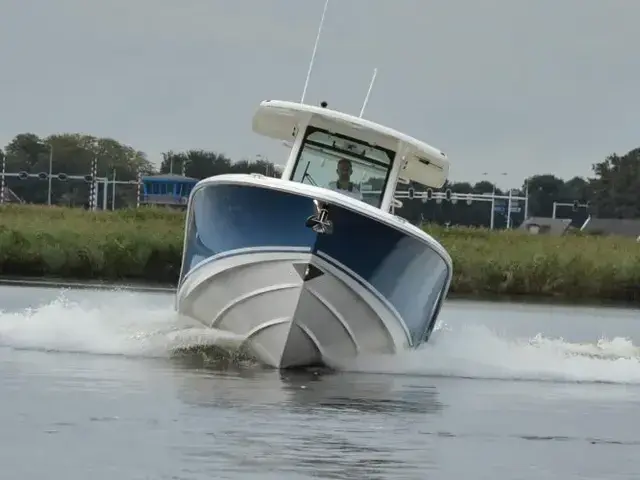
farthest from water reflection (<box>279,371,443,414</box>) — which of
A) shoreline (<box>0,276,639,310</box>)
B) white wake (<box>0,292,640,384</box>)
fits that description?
shoreline (<box>0,276,639,310</box>)

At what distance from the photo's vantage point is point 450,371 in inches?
789

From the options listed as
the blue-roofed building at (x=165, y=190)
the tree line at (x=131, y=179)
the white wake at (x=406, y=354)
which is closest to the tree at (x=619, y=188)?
the tree line at (x=131, y=179)

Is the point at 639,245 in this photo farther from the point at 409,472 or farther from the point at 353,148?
the point at 409,472

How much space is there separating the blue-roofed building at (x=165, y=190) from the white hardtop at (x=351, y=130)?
65.9m

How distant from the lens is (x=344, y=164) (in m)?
19.2

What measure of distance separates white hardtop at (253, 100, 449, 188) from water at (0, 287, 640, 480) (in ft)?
7.23

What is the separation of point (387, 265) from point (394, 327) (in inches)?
35.8

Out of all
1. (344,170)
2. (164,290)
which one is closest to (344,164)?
(344,170)

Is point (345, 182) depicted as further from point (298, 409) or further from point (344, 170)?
point (298, 409)

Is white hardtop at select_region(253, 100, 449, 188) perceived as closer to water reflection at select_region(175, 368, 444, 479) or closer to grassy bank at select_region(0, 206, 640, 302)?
water reflection at select_region(175, 368, 444, 479)

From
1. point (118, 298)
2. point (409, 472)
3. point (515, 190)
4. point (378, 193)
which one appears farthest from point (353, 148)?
point (515, 190)

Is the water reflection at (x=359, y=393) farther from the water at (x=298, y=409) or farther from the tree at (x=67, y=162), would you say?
the tree at (x=67, y=162)

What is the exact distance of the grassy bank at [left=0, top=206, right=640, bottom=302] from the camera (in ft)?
141

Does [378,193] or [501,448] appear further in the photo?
Answer: [378,193]
